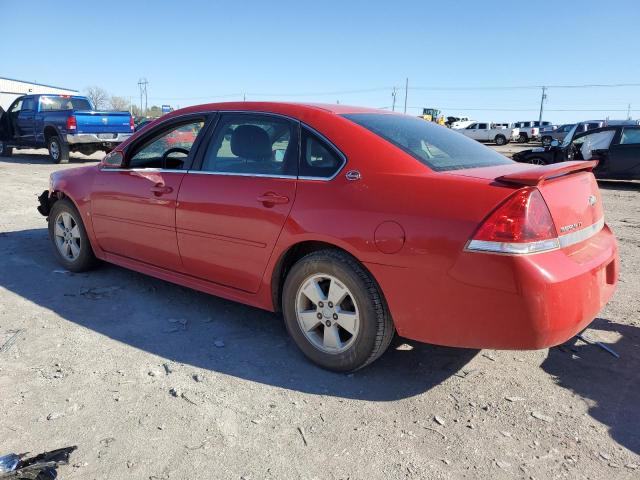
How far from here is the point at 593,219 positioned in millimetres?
3131

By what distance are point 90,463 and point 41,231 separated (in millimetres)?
5515

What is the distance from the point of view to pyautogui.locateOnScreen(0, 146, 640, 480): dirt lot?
2430 millimetres

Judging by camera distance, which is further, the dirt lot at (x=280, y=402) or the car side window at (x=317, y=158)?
the car side window at (x=317, y=158)

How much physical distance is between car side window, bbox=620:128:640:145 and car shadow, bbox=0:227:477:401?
11784mm

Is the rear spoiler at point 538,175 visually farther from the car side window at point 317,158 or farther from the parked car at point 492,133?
the parked car at point 492,133

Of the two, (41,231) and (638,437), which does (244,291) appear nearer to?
(638,437)

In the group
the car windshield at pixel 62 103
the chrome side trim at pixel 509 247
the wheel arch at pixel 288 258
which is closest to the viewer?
the chrome side trim at pixel 509 247

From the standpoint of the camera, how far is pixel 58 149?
53.4ft

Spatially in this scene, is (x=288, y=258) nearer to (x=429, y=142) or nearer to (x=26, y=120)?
(x=429, y=142)

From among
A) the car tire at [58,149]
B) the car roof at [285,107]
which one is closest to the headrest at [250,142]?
the car roof at [285,107]

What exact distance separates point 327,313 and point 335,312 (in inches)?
2.6

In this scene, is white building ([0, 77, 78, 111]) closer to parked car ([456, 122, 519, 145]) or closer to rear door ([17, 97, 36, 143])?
rear door ([17, 97, 36, 143])

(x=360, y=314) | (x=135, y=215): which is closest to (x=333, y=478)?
(x=360, y=314)

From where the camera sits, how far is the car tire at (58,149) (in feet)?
52.5
